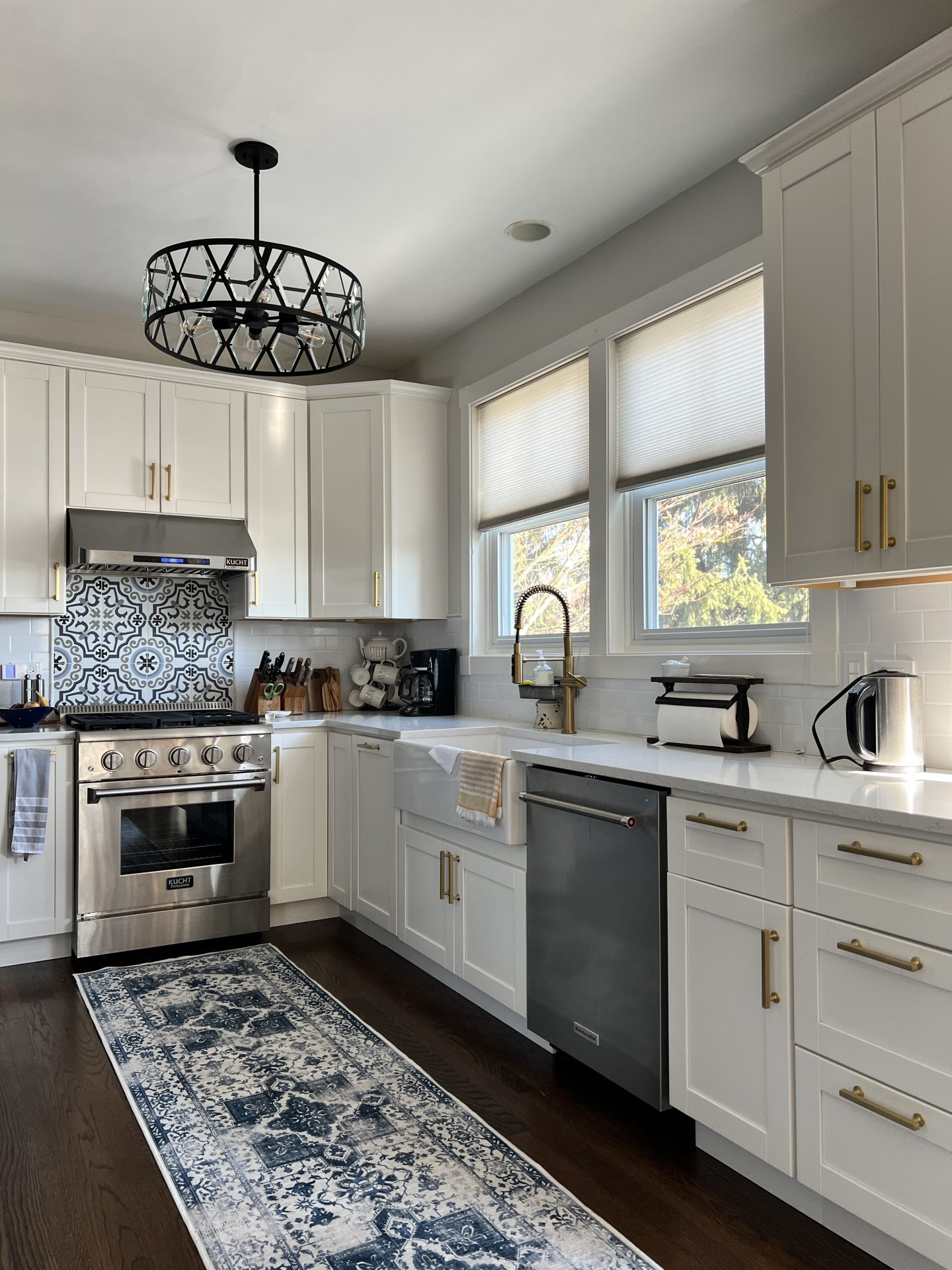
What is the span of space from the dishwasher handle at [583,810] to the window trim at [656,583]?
0.84 m

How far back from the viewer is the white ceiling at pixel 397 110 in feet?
7.57

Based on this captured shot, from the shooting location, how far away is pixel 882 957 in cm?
170

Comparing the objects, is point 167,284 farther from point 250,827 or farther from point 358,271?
point 250,827

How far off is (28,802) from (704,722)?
250 centimetres

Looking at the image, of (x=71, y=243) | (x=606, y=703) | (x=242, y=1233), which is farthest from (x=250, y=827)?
(x=71, y=243)

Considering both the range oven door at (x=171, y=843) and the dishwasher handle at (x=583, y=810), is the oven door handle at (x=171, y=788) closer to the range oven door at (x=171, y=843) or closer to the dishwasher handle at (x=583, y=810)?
the range oven door at (x=171, y=843)

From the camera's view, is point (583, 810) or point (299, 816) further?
point (299, 816)

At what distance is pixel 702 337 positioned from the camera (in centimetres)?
311

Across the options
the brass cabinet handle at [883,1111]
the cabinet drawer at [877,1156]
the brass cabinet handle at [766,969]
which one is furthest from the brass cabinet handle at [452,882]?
the brass cabinet handle at [883,1111]

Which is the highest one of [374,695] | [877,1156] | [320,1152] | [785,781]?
[374,695]

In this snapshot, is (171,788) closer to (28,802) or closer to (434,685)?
(28,802)

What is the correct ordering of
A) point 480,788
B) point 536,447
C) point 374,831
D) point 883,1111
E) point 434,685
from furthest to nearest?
point 434,685
point 536,447
point 374,831
point 480,788
point 883,1111

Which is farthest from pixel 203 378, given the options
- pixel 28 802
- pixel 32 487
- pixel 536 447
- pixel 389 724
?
pixel 28 802

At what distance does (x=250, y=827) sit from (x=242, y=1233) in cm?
216
